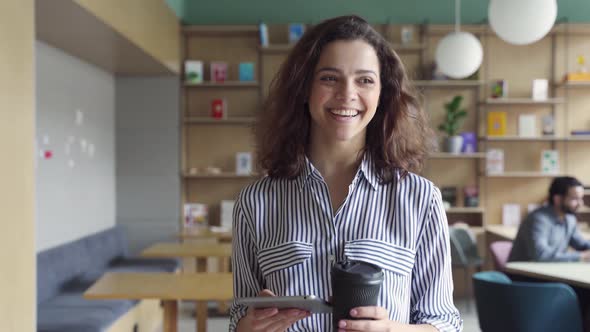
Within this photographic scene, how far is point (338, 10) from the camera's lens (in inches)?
289

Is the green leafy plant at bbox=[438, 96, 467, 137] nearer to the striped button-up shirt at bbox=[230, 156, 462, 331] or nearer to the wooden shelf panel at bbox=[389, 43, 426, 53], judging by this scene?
the wooden shelf panel at bbox=[389, 43, 426, 53]

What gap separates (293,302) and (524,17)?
3.16m

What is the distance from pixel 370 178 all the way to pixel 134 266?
5066 millimetres

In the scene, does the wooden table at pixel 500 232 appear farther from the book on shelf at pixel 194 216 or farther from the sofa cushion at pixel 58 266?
the sofa cushion at pixel 58 266

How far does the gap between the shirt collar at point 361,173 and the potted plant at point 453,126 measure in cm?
564

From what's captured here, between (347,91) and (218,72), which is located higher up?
(218,72)

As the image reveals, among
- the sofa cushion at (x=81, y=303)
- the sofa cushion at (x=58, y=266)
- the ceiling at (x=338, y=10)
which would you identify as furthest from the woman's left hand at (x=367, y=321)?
the ceiling at (x=338, y=10)

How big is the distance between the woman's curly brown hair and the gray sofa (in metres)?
3.01

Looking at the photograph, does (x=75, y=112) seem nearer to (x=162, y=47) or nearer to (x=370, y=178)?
(x=162, y=47)

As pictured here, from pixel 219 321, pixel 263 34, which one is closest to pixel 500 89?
pixel 263 34

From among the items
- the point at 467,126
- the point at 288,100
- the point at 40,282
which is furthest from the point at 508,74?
the point at 288,100

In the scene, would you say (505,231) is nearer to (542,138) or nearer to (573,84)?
(542,138)

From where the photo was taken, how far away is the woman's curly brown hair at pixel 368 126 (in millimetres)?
1397

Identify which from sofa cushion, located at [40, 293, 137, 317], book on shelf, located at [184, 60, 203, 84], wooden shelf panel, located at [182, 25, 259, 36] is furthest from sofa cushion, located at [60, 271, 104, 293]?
wooden shelf panel, located at [182, 25, 259, 36]
